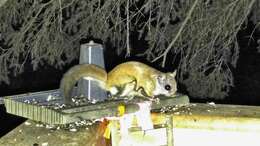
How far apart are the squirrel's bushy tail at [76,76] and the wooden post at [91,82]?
80mm

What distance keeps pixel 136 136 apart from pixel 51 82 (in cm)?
1198

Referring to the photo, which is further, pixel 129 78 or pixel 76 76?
pixel 129 78

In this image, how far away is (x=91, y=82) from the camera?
4.07m

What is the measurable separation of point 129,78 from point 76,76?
48cm

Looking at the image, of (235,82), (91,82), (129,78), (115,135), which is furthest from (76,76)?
(235,82)

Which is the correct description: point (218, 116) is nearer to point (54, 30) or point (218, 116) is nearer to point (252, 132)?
point (252, 132)

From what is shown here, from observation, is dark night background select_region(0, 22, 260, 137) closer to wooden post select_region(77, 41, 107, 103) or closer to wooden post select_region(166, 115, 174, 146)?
wooden post select_region(77, 41, 107, 103)

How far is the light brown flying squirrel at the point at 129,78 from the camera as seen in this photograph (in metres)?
4.01

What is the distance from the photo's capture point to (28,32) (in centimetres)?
779

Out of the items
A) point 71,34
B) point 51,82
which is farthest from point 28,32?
point 51,82

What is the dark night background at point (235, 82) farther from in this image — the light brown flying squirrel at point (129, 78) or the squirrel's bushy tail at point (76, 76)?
the squirrel's bushy tail at point (76, 76)

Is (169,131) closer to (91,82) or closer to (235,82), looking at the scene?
(91,82)

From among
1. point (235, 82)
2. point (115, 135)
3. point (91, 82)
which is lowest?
point (115, 135)

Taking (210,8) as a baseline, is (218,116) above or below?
below
